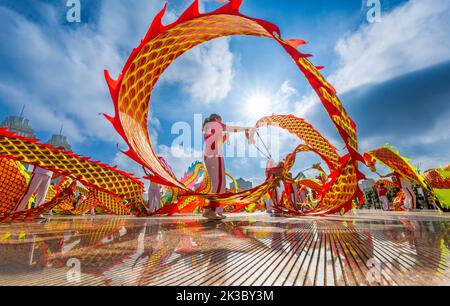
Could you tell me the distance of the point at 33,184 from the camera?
5453 mm

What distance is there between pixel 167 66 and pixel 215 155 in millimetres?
2222

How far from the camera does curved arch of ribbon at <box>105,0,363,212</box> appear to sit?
3350 millimetres

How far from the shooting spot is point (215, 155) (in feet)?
16.6

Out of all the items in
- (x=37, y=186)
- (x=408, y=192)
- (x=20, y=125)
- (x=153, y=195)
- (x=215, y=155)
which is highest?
(x=20, y=125)

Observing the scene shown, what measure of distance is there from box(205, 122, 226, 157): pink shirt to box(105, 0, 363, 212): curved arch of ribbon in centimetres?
140

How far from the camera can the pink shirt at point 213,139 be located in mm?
5105

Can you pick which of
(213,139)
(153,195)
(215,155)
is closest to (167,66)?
(213,139)

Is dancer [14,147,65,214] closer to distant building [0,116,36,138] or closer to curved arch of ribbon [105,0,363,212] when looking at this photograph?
curved arch of ribbon [105,0,363,212]

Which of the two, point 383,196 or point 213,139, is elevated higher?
point 213,139

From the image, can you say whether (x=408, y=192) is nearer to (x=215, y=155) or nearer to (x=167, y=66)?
(x=215, y=155)

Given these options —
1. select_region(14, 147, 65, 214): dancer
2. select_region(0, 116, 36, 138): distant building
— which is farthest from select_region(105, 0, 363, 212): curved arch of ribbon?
select_region(0, 116, 36, 138): distant building

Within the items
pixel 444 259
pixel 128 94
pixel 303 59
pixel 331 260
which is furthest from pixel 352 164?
pixel 128 94

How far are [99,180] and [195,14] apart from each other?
339 cm

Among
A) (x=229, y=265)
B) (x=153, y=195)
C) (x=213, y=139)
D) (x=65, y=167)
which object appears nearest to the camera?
(x=229, y=265)
